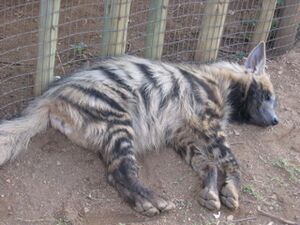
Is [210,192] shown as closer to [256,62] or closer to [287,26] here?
[256,62]

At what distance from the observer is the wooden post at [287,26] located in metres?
5.39

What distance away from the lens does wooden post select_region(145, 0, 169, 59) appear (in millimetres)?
4422

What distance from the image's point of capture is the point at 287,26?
5.45 meters

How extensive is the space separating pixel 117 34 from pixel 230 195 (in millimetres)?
1465

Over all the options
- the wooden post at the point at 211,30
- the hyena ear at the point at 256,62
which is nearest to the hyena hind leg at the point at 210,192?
the hyena ear at the point at 256,62

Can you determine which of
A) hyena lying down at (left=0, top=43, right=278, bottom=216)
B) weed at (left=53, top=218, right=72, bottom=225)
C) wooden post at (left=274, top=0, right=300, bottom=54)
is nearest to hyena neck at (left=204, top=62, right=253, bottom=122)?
hyena lying down at (left=0, top=43, right=278, bottom=216)

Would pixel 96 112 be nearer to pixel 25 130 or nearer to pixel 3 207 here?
pixel 25 130

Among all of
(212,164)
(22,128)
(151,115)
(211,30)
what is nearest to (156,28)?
(211,30)

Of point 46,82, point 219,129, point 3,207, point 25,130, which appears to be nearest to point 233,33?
point 219,129

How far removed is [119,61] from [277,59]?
1.86 meters

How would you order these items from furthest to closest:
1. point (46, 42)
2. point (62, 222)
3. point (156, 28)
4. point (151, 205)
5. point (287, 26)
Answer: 1. point (287, 26)
2. point (156, 28)
3. point (46, 42)
4. point (151, 205)
5. point (62, 222)

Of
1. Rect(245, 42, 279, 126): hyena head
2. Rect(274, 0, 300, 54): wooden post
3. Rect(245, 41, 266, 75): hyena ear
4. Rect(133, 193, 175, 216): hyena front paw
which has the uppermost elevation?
Rect(274, 0, 300, 54): wooden post

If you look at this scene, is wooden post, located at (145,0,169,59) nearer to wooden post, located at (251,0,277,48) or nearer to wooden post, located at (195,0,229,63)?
wooden post, located at (195,0,229,63)

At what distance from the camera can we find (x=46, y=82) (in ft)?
13.5
